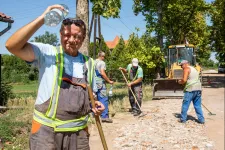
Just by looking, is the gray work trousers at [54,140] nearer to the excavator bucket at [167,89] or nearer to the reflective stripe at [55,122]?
the reflective stripe at [55,122]

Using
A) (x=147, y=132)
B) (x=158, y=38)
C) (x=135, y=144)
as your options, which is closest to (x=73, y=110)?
(x=135, y=144)

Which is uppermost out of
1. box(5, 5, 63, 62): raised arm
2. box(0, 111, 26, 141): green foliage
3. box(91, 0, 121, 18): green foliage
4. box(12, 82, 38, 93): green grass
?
box(91, 0, 121, 18): green foliage

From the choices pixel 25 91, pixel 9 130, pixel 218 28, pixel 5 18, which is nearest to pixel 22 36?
pixel 9 130

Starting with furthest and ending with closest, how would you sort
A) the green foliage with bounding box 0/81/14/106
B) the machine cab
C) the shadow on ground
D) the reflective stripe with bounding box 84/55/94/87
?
the shadow on ground → the machine cab → the green foliage with bounding box 0/81/14/106 → the reflective stripe with bounding box 84/55/94/87

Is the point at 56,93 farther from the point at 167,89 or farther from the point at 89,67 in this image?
the point at 167,89

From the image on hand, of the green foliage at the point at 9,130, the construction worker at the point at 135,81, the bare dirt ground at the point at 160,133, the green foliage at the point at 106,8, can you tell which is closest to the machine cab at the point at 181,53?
the bare dirt ground at the point at 160,133

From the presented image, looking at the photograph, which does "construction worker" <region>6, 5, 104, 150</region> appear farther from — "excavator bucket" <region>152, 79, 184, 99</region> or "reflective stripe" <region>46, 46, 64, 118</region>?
"excavator bucket" <region>152, 79, 184, 99</region>

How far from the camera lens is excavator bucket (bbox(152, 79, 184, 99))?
14.0 m

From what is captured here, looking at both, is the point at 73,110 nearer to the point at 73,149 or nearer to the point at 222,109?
the point at 73,149

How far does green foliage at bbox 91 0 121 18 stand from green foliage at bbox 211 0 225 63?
1596cm

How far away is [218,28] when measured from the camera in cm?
2573

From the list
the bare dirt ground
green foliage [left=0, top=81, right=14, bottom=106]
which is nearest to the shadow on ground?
the bare dirt ground

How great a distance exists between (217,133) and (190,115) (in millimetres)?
2308

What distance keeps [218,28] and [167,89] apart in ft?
46.1
